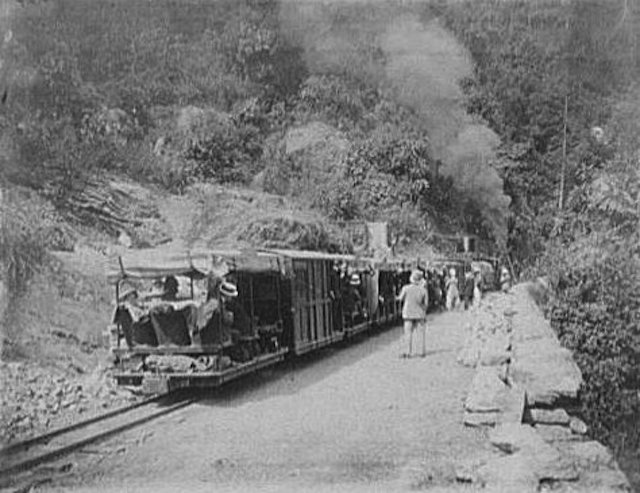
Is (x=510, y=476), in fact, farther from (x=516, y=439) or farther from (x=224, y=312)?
(x=224, y=312)

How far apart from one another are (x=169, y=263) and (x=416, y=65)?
1.15 meters

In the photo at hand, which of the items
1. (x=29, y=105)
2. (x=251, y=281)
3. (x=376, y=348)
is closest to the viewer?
(x=29, y=105)

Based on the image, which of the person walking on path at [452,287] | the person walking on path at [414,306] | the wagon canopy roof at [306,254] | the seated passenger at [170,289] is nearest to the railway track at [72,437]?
the seated passenger at [170,289]

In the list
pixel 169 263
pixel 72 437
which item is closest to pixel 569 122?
pixel 169 263

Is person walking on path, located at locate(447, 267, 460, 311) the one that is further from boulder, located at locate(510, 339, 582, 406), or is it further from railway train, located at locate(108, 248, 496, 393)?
boulder, located at locate(510, 339, 582, 406)

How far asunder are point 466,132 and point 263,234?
0.93 metres

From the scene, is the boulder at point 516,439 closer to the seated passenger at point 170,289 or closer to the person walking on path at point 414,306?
the person walking on path at point 414,306

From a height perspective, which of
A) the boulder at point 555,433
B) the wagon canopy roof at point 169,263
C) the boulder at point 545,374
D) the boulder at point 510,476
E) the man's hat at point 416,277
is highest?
the wagon canopy roof at point 169,263

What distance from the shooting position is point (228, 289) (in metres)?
4.32

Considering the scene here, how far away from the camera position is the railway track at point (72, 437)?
3.06 m

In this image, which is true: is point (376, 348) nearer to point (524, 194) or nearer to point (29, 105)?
point (524, 194)

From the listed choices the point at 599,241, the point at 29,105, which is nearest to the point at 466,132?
the point at 599,241

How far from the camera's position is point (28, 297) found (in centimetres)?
342

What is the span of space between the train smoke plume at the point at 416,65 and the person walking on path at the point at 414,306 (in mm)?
746
